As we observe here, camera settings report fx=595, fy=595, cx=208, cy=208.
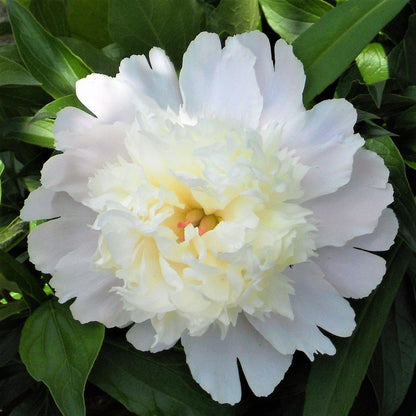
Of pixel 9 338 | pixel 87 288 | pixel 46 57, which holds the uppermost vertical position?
pixel 46 57

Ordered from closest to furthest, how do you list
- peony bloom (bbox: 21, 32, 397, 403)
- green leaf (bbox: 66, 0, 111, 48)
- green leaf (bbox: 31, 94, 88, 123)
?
peony bloom (bbox: 21, 32, 397, 403)
green leaf (bbox: 31, 94, 88, 123)
green leaf (bbox: 66, 0, 111, 48)

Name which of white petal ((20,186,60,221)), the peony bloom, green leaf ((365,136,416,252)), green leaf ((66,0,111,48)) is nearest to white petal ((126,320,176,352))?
the peony bloom

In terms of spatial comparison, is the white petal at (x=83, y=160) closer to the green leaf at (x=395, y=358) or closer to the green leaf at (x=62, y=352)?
the green leaf at (x=62, y=352)

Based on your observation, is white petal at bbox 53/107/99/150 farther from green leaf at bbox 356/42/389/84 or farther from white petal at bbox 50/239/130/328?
green leaf at bbox 356/42/389/84

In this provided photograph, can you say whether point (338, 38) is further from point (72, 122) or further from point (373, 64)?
point (72, 122)

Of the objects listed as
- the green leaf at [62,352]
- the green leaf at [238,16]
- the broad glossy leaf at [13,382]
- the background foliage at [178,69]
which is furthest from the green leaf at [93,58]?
the broad glossy leaf at [13,382]

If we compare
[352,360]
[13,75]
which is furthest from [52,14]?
[352,360]

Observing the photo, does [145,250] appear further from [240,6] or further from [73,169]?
[240,6]
